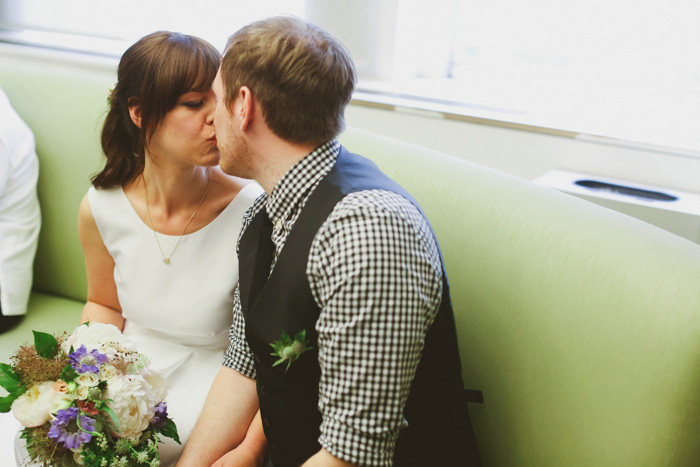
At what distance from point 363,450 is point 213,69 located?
99cm

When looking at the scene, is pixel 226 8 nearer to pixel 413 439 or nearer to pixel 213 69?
pixel 213 69

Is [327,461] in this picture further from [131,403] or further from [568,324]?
[568,324]

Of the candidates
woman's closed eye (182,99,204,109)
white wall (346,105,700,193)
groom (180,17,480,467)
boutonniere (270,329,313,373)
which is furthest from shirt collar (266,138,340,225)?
white wall (346,105,700,193)

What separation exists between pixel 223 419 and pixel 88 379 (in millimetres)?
413

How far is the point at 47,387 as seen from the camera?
49.4 inches

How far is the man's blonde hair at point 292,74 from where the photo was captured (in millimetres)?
1231

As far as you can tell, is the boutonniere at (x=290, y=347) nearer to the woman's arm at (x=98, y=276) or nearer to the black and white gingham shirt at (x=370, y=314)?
the black and white gingham shirt at (x=370, y=314)

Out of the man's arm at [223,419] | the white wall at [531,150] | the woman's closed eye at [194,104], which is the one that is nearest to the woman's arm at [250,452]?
the man's arm at [223,419]

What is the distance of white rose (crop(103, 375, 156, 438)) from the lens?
1.24m

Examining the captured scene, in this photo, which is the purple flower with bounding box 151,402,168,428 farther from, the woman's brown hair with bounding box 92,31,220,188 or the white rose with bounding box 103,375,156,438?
the woman's brown hair with bounding box 92,31,220,188

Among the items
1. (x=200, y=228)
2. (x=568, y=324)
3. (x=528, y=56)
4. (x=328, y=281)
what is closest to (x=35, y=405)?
(x=328, y=281)

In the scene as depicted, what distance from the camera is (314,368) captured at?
50.1 inches

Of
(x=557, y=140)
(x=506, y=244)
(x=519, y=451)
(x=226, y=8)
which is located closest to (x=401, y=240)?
(x=506, y=244)

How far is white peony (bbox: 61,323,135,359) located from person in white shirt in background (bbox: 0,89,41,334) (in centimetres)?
109
